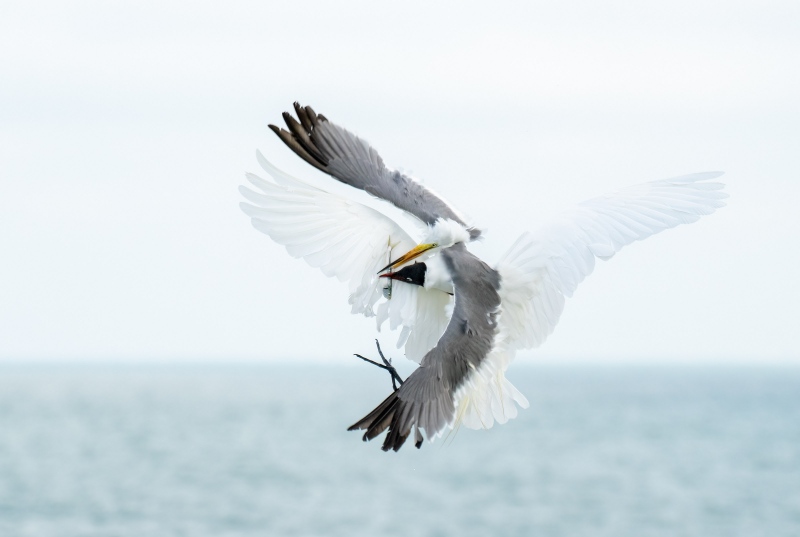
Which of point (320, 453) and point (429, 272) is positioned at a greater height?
point (429, 272)

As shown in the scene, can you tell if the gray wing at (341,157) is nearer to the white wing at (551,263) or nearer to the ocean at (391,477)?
the white wing at (551,263)

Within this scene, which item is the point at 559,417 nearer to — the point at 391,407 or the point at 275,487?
the point at 275,487

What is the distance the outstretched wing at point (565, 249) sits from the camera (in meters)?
7.17

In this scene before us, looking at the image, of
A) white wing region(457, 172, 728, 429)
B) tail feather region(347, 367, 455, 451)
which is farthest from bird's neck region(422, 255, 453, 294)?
tail feather region(347, 367, 455, 451)

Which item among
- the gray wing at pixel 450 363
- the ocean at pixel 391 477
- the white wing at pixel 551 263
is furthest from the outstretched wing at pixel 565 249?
the ocean at pixel 391 477

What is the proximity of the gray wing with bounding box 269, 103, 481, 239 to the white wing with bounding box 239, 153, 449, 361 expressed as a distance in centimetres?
26

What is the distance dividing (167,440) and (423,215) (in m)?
65.7

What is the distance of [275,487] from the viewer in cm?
5003

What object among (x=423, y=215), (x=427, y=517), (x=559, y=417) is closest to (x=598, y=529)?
(x=427, y=517)

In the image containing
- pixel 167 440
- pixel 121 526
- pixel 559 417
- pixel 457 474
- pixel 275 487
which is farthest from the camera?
pixel 559 417

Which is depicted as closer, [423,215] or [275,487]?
[423,215]

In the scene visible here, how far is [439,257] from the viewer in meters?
7.05

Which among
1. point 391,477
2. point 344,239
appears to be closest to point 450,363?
point 344,239

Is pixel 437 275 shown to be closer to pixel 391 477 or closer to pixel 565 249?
pixel 565 249
